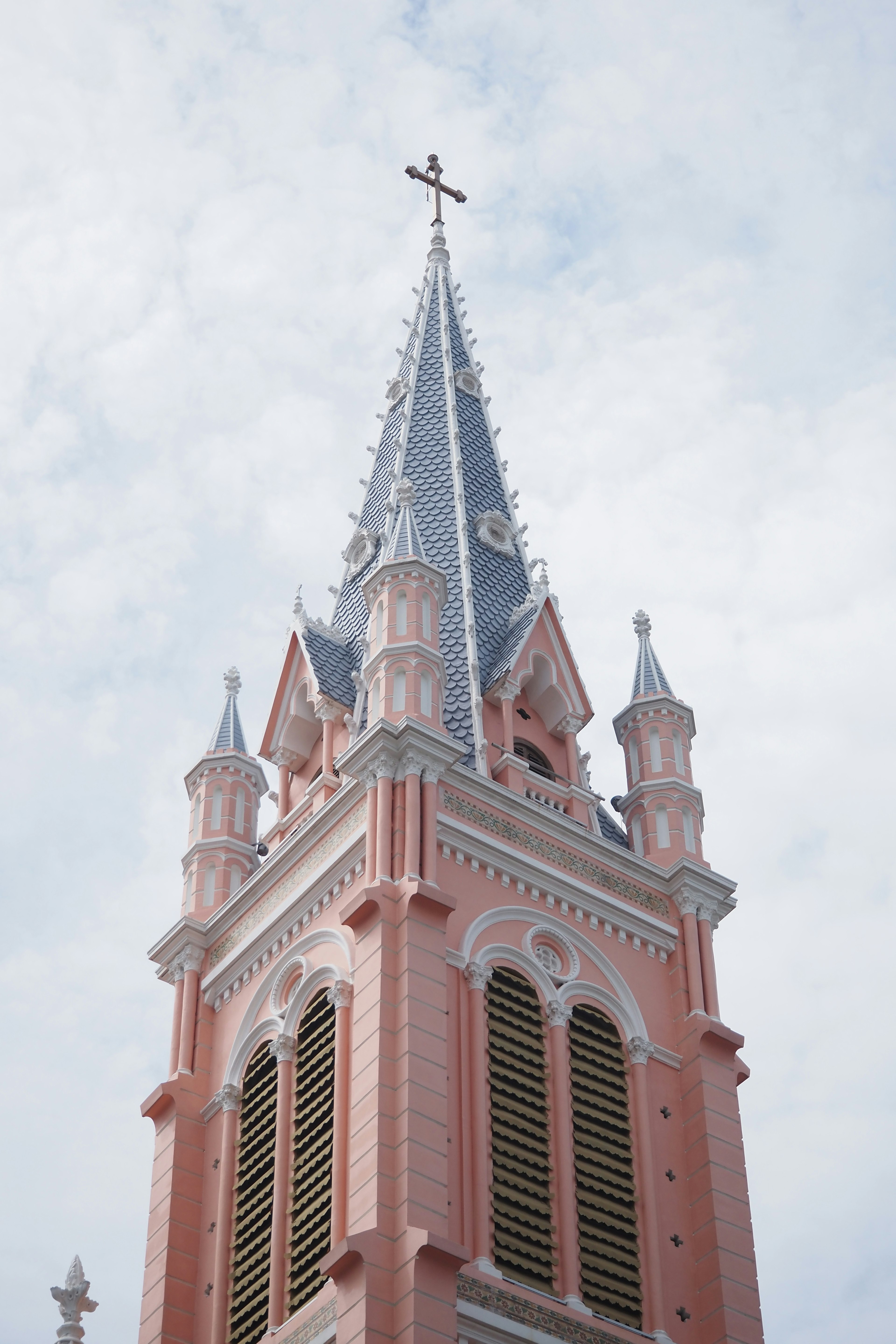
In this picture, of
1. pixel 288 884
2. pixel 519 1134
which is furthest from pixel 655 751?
pixel 519 1134

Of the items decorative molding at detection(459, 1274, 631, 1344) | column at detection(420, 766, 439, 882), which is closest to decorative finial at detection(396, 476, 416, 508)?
column at detection(420, 766, 439, 882)

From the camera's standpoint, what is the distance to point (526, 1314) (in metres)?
29.5

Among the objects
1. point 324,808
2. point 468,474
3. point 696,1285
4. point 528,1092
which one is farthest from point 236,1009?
point 468,474

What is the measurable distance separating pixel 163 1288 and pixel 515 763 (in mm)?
10423

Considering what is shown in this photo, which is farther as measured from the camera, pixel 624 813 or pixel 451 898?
pixel 624 813

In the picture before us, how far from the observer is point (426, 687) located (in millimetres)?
36250

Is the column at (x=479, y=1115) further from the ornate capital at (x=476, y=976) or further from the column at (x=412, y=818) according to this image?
the column at (x=412, y=818)

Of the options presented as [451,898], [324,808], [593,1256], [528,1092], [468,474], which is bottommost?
[593,1256]

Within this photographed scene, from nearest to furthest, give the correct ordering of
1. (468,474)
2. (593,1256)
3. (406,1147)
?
(406,1147), (593,1256), (468,474)

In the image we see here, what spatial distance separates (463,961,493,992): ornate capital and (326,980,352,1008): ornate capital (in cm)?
174

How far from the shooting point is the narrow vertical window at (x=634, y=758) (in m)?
40.1

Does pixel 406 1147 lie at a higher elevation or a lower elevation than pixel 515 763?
lower

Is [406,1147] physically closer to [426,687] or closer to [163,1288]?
[163,1288]

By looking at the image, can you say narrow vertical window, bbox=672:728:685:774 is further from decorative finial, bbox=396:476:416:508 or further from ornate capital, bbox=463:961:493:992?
ornate capital, bbox=463:961:493:992
